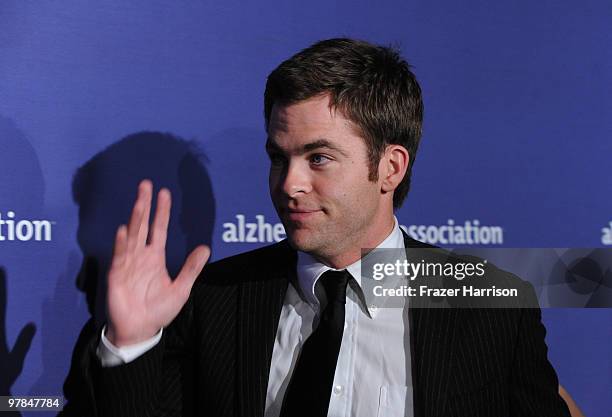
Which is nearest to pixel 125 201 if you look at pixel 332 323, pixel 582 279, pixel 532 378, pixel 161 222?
pixel 161 222

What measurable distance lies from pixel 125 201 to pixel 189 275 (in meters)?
0.43

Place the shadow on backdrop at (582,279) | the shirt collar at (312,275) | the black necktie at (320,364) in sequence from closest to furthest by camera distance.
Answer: the black necktie at (320,364)
the shirt collar at (312,275)
the shadow on backdrop at (582,279)

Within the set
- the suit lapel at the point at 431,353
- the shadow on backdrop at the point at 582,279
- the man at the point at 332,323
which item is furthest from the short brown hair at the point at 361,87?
the shadow on backdrop at the point at 582,279

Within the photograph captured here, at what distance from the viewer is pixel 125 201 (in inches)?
69.6

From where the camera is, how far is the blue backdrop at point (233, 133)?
5.53 feet

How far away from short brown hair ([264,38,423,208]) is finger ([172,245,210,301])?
37 centimetres

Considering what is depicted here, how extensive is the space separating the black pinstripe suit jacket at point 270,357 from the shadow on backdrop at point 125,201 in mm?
205

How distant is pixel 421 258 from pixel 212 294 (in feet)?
1.57

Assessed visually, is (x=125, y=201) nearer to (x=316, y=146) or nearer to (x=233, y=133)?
(x=233, y=133)

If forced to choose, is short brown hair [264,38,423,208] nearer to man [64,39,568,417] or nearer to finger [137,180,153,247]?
man [64,39,568,417]

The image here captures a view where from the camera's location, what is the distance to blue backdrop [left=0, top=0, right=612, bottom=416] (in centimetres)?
168

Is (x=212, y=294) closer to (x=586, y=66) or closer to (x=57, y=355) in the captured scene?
(x=57, y=355)

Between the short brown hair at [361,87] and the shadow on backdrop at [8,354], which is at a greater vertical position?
the short brown hair at [361,87]

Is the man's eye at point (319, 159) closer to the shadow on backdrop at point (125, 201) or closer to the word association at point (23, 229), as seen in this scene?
the shadow on backdrop at point (125, 201)
